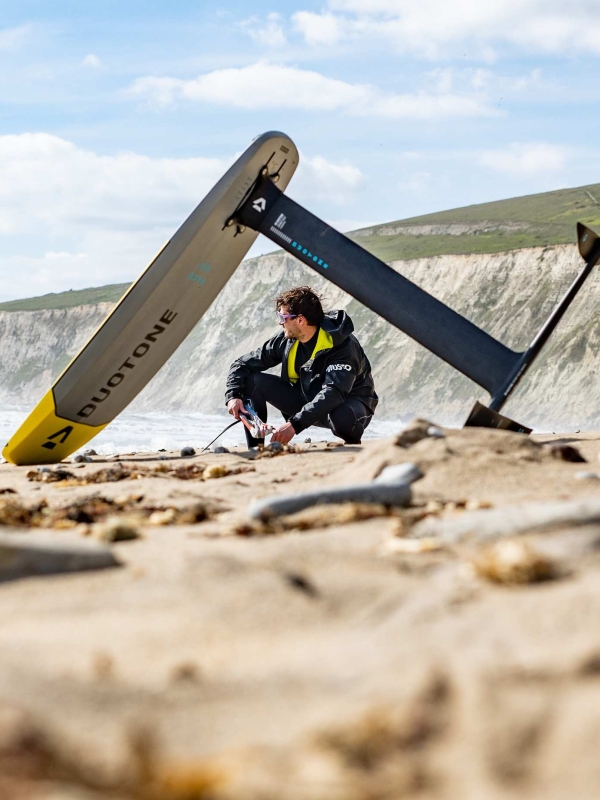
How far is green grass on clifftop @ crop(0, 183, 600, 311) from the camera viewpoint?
37906mm

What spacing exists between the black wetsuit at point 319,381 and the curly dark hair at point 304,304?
103mm

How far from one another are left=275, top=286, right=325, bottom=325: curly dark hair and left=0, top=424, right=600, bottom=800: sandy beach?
4013 mm

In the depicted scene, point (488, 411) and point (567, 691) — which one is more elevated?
point (488, 411)

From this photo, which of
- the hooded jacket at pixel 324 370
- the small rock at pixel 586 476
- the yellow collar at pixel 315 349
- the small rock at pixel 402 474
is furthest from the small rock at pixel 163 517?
the yellow collar at pixel 315 349

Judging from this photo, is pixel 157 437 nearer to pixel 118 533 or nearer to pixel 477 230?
pixel 118 533

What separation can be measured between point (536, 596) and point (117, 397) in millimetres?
5958

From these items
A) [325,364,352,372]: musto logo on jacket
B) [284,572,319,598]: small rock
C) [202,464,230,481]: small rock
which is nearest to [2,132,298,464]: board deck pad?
[325,364,352,372]: musto logo on jacket

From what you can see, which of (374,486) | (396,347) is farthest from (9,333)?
(374,486)

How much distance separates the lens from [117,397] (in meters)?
7.66

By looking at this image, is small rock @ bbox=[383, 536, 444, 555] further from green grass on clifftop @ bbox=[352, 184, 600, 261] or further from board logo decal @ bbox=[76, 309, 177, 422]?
green grass on clifftop @ bbox=[352, 184, 600, 261]

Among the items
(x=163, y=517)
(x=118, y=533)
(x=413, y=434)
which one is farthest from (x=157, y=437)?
(x=118, y=533)

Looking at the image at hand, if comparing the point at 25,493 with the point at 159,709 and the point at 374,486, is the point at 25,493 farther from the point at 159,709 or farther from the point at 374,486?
the point at 159,709

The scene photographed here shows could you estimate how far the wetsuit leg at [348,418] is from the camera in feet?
24.0

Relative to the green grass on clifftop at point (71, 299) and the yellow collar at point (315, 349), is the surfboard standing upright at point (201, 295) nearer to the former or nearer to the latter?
the yellow collar at point (315, 349)
